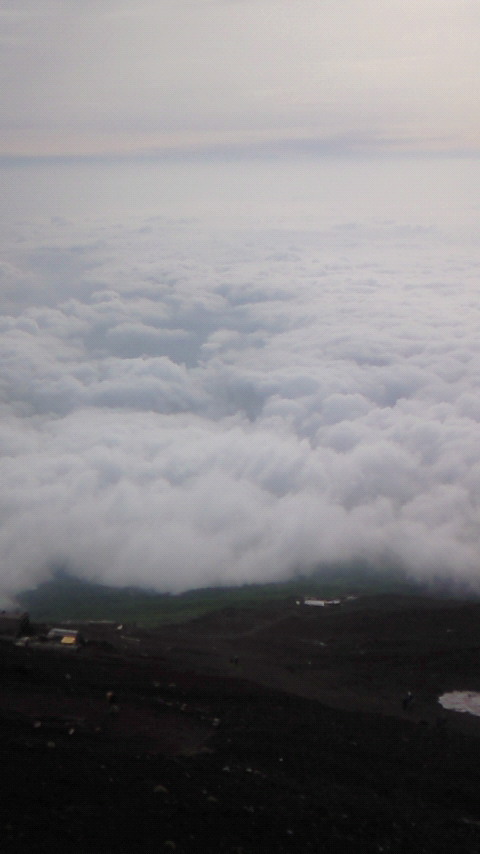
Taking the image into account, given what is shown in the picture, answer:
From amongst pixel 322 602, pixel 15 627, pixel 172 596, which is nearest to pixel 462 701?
pixel 15 627

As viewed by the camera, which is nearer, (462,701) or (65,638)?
(65,638)

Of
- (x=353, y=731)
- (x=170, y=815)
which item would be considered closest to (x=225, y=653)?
(x=353, y=731)

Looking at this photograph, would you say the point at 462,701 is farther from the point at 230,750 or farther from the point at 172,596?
the point at 172,596

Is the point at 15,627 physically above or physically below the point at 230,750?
above

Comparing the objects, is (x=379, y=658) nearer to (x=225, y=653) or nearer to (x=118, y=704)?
(x=225, y=653)

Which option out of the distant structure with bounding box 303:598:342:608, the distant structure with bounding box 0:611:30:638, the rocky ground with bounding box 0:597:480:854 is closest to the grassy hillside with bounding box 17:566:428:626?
the distant structure with bounding box 303:598:342:608

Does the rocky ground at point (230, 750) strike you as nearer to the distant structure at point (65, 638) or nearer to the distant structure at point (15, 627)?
the distant structure at point (65, 638)
